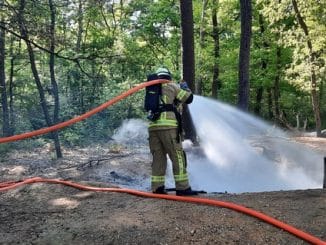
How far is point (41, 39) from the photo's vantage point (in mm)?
7168

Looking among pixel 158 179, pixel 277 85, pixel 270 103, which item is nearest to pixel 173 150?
pixel 158 179

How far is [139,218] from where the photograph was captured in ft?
15.5

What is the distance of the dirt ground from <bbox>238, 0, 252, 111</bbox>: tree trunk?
24.3 ft

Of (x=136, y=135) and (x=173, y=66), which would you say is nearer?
(x=136, y=135)

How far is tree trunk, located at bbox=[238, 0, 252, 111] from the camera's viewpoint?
12.4 meters

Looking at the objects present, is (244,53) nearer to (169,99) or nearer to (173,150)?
(169,99)

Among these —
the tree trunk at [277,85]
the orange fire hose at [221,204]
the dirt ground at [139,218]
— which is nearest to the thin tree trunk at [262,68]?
the tree trunk at [277,85]

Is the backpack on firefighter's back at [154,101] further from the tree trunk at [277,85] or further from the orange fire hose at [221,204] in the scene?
the tree trunk at [277,85]

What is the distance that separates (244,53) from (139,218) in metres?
8.97

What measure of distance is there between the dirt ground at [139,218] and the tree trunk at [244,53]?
24.3 feet

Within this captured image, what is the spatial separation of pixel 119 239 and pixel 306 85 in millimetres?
16725

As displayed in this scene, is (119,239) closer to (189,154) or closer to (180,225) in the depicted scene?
(180,225)

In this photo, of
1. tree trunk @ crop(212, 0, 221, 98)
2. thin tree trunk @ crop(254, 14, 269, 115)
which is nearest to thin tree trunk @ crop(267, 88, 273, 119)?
thin tree trunk @ crop(254, 14, 269, 115)

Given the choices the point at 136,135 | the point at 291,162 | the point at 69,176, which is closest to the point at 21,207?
the point at 69,176
